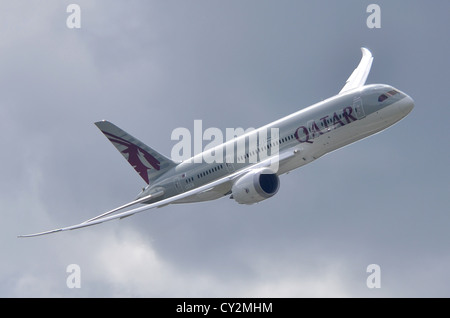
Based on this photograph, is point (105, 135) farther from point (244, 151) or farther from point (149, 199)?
point (244, 151)

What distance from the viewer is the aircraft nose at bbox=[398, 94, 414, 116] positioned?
67.1m

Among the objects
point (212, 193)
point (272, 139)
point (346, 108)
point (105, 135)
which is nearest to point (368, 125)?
point (346, 108)

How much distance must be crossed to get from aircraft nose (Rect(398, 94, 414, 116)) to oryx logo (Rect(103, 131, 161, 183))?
23652 millimetres

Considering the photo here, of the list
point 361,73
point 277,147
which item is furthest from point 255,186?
point 361,73

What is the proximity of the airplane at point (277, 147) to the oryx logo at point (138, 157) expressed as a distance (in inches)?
134

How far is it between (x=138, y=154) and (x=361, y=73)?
22.0 m

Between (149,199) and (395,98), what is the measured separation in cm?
2386

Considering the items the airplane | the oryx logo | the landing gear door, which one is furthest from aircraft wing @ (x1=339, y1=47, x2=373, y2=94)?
the oryx logo

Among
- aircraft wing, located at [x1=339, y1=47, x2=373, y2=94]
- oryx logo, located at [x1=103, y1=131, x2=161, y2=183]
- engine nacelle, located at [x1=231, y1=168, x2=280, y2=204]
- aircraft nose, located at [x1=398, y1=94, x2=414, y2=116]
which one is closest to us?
aircraft nose, located at [x1=398, y1=94, x2=414, y2=116]

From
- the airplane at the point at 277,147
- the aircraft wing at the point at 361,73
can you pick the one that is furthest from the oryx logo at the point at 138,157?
the aircraft wing at the point at 361,73

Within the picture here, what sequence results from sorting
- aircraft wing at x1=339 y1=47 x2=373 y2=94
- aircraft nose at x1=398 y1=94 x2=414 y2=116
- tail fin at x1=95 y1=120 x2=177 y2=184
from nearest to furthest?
1. aircraft nose at x1=398 y1=94 x2=414 y2=116
2. tail fin at x1=95 y1=120 x2=177 y2=184
3. aircraft wing at x1=339 y1=47 x2=373 y2=94

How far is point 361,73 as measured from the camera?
83500mm

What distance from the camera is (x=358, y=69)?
84938 mm

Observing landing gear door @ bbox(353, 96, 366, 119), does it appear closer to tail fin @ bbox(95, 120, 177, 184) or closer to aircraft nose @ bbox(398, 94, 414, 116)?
aircraft nose @ bbox(398, 94, 414, 116)
